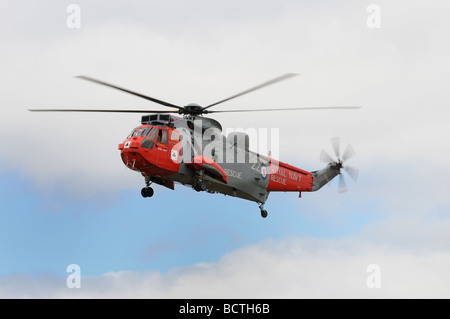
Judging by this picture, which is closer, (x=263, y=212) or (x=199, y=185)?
(x=199, y=185)

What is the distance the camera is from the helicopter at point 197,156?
3947 cm

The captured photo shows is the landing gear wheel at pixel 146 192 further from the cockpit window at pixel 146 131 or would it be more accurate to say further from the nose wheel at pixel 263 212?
the nose wheel at pixel 263 212

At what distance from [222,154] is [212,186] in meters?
2.19

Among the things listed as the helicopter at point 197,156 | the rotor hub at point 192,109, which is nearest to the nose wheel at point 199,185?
the helicopter at point 197,156

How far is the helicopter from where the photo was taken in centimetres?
3947

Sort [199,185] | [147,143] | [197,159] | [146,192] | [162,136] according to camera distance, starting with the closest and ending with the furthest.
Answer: [147,143] → [162,136] → [197,159] → [146,192] → [199,185]

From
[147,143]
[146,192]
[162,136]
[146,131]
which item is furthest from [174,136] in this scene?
[146,192]

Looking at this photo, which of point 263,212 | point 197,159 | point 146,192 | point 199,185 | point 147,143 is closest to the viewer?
point 147,143

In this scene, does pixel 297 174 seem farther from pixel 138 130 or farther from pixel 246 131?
pixel 138 130

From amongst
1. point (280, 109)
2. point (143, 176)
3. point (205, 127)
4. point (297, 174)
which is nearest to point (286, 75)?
point (280, 109)

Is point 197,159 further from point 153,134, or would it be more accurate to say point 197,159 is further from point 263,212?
point 263,212

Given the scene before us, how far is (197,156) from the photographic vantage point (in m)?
41.5

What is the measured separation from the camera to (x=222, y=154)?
143 ft

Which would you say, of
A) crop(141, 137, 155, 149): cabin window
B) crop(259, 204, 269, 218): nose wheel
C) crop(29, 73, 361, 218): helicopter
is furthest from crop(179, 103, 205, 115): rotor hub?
crop(259, 204, 269, 218): nose wheel
